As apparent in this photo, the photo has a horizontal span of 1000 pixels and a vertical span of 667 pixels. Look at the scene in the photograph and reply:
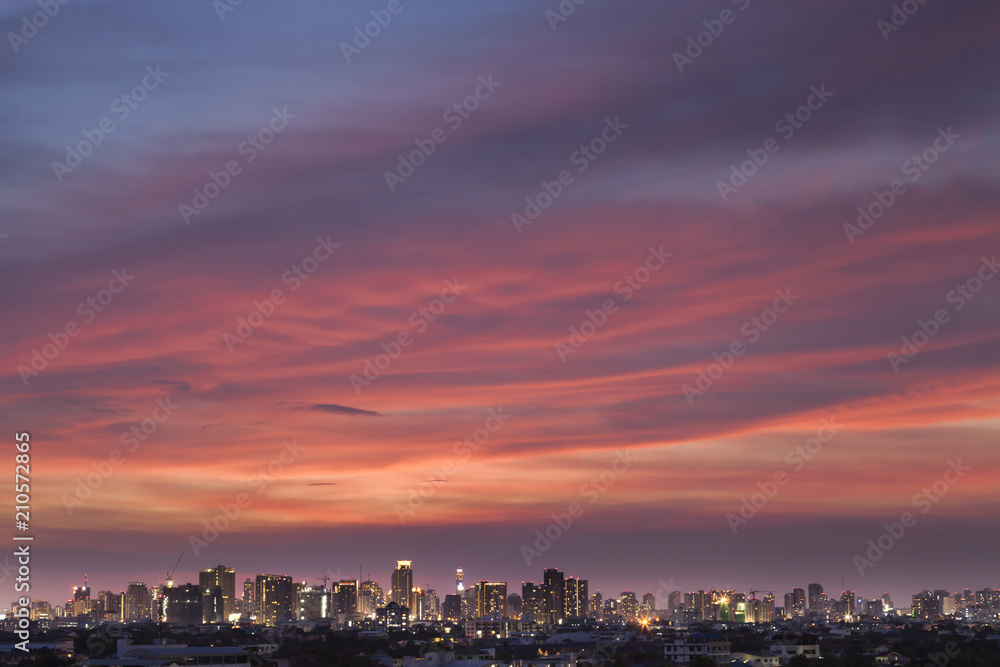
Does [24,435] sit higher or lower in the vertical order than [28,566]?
higher

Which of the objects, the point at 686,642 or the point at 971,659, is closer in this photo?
the point at 971,659

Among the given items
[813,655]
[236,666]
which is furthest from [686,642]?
[236,666]

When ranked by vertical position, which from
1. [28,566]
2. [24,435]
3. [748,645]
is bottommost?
[748,645]

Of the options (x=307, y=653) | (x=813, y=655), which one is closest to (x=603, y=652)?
(x=813, y=655)

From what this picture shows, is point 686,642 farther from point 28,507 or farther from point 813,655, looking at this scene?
point 28,507

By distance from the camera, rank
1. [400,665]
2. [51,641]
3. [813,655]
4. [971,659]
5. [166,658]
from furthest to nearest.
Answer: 1. [51,641]
2. [813,655]
3. [400,665]
4. [971,659]
5. [166,658]

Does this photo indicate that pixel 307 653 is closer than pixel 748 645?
Yes

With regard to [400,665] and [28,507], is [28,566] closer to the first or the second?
[28,507]

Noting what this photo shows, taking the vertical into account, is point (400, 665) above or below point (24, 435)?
below

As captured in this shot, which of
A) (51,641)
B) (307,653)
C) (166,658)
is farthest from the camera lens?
(51,641)
